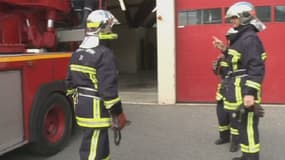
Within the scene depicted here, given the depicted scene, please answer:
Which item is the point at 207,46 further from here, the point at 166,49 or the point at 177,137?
the point at 177,137

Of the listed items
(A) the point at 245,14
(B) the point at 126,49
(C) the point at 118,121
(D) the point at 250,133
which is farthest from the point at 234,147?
(B) the point at 126,49

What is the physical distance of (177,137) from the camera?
6953 mm

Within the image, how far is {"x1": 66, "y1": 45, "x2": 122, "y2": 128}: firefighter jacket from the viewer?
4.27 metres

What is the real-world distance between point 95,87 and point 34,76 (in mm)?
1424

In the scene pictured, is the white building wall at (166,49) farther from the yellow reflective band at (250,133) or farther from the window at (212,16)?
the yellow reflective band at (250,133)

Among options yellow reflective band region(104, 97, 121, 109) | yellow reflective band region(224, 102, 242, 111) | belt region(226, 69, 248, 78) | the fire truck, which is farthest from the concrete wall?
yellow reflective band region(104, 97, 121, 109)

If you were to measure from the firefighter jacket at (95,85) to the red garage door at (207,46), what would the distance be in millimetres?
5350

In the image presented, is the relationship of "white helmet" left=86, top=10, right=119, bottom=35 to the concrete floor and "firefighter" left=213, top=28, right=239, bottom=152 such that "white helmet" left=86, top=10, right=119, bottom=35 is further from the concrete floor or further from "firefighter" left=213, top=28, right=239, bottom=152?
the concrete floor

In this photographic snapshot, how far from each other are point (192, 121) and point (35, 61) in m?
3.40

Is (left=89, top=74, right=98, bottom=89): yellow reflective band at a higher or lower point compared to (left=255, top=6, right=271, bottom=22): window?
lower

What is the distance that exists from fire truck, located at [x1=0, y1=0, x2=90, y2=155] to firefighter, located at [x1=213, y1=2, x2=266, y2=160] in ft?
7.40

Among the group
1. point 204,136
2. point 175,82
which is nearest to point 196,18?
point 175,82

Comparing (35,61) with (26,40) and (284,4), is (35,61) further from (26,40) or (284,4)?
(284,4)

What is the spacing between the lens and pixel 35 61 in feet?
18.3
